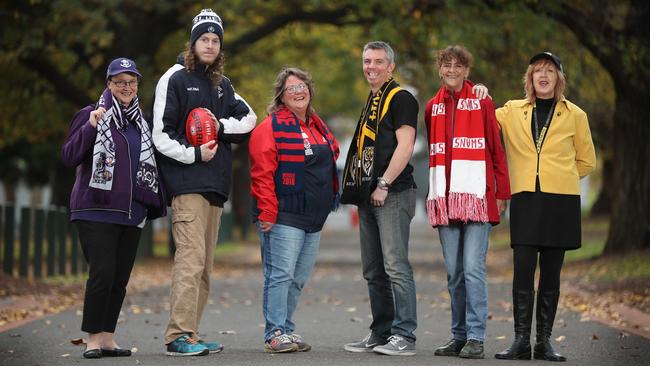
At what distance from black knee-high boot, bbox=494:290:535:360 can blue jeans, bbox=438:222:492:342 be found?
7.8 inches

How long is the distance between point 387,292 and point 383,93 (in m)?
1.37

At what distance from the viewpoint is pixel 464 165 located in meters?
7.92

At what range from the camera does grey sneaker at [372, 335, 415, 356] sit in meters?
8.07

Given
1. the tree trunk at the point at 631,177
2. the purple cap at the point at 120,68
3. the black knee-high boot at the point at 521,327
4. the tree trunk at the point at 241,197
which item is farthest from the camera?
the tree trunk at the point at 241,197

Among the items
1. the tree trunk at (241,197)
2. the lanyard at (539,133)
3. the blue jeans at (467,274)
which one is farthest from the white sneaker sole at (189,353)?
the tree trunk at (241,197)

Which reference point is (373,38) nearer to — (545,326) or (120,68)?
(120,68)

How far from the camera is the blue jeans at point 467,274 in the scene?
7898 mm

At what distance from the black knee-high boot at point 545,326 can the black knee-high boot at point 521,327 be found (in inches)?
3.2

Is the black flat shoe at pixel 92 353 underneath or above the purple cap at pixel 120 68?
underneath

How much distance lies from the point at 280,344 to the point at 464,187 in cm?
162

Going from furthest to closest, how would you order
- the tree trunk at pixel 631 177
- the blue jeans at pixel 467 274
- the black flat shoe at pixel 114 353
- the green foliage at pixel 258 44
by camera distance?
the tree trunk at pixel 631 177 → the green foliage at pixel 258 44 → the black flat shoe at pixel 114 353 → the blue jeans at pixel 467 274

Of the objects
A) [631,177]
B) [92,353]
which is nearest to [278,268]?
[92,353]

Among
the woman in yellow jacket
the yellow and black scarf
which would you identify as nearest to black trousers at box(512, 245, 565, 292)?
the woman in yellow jacket

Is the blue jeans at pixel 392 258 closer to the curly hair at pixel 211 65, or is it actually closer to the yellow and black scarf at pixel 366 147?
the yellow and black scarf at pixel 366 147
